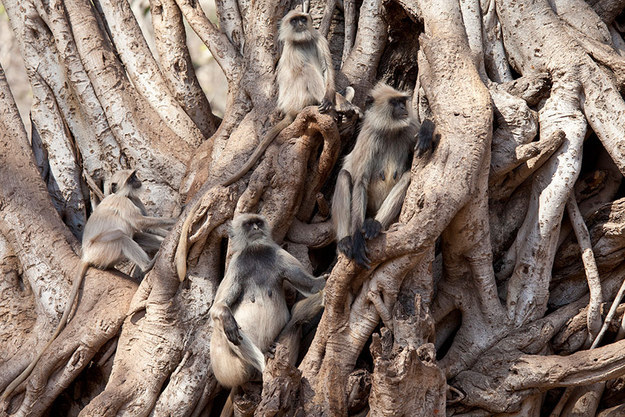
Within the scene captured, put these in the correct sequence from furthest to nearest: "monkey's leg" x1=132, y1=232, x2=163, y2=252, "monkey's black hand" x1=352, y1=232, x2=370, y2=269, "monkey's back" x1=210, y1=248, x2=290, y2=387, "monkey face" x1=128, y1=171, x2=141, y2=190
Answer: "monkey's leg" x1=132, y1=232, x2=163, y2=252, "monkey face" x1=128, y1=171, x2=141, y2=190, "monkey's back" x1=210, y1=248, x2=290, y2=387, "monkey's black hand" x1=352, y1=232, x2=370, y2=269

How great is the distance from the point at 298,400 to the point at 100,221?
206 centimetres

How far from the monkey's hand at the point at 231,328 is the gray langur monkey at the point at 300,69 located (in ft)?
3.91

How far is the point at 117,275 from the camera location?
474 cm

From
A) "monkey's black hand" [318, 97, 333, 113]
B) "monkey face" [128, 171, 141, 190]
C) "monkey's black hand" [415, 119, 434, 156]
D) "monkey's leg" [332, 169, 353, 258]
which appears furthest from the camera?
"monkey face" [128, 171, 141, 190]

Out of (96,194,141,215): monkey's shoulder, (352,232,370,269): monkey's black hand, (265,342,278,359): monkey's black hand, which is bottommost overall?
(265,342,278,359): monkey's black hand

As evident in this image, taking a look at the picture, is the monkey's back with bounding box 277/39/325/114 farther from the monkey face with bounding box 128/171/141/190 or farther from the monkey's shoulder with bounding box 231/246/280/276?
the monkey face with bounding box 128/171/141/190

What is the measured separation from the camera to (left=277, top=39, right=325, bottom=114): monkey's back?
4.73m

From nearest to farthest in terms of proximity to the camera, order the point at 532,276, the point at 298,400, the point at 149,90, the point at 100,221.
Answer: the point at 298,400 → the point at 532,276 → the point at 100,221 → the point at 149,90

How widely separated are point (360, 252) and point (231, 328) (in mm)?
776

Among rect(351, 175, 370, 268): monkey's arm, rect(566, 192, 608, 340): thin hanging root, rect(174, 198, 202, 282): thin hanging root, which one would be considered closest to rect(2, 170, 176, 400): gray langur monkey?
rect(174, 198, 202, 282): thin hanging root

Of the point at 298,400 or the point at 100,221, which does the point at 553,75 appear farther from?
the point at 100,221

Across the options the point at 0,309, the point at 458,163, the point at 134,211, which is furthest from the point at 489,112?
the point at 0,309

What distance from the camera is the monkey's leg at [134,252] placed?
16.0 ft

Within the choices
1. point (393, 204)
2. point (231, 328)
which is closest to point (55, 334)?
point (231, 328)
